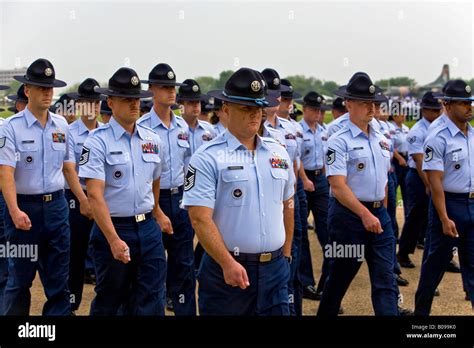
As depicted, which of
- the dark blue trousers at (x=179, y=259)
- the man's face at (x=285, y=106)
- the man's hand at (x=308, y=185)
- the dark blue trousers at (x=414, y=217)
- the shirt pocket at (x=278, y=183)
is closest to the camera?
the shirt pocket at (x=278, y=183)

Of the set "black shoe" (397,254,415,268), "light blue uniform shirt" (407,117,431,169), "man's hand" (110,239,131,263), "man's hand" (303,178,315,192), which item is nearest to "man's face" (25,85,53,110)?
"man's hand" (110,239,131,263)

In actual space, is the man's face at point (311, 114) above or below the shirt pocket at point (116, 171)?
above

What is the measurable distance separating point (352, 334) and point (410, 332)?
490mm

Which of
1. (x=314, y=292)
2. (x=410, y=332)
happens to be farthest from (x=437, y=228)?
(x=314, y=292)

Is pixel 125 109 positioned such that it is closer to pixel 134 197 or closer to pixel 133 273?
pixel 134 197

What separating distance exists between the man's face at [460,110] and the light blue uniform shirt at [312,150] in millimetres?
2756

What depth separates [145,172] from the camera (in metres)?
5.14

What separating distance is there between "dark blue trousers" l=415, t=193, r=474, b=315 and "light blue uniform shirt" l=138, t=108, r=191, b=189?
2489 mm

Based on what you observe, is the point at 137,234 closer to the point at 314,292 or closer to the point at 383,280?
the point at 383,280

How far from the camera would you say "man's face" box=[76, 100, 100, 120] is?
741 cm

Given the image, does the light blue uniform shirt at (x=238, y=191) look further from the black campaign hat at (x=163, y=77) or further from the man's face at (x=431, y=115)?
the man's face at (x=431, y=115)

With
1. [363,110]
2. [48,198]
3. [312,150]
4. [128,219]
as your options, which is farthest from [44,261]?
[312,150]

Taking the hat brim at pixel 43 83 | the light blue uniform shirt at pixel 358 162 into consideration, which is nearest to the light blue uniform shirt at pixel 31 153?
the hat brim at pixel 43 83

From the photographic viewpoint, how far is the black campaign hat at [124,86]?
16.8ft
